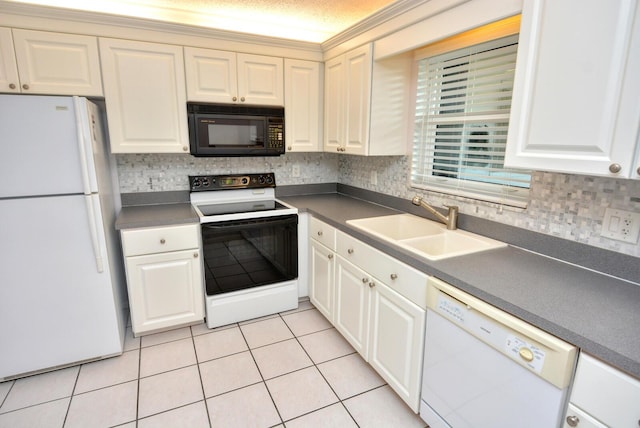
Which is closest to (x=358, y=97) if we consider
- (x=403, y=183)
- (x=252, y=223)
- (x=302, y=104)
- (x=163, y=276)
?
(x=302, y=104)

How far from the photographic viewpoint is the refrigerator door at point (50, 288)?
1.82m

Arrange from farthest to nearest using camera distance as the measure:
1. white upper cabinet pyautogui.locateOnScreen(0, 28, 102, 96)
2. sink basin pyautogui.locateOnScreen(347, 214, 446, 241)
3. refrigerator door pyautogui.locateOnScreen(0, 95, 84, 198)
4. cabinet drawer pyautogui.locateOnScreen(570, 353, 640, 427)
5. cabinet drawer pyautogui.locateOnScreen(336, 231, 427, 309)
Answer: sink basin pyautogui.locateOnScreen(347, 214, 446, 241) → white upper cabinet pyautogui.locateOnScreen(0, 28, 102, 96) → refrigerator door pyautogui.locateOnScreen(0, 95, 84, 198) → cabinet drawer pyautogui.locateOnScreen(336, 231, 427, 309) → cabinet drawer pyautogui.locateOnScreen(570, 353, 640, 427)

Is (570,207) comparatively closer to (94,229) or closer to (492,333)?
(492,333)

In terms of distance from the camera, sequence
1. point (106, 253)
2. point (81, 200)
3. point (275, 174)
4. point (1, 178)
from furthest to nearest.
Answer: point (275, 174)
point (106, 253)
point (81, 200)
point (1, 178)

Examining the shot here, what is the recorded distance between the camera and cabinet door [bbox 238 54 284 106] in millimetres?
2550

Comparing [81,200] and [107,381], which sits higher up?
[81,200]

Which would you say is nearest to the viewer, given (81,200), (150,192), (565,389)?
(565,389)

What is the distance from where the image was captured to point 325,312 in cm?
254

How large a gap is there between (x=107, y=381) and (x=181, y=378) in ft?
1.37

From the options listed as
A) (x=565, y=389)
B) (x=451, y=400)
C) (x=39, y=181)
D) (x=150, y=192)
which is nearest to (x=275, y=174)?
(x=150, y=192)

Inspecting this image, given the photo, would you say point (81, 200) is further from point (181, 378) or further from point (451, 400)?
point (451, 400)

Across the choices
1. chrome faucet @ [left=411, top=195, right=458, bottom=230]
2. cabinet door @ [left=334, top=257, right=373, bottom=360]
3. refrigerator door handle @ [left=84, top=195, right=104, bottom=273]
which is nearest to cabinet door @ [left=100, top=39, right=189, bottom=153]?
refrigerator door handle @ [left=84, top=195, right=104, bottom=273]

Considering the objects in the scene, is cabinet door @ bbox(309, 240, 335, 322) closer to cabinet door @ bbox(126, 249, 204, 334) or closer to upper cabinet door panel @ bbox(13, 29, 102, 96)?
cabinet door @ bbox(126, 249, 204, 334)

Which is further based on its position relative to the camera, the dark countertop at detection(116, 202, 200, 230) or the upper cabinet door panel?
the dark countertop at detection(116, 202, 200, 230)
